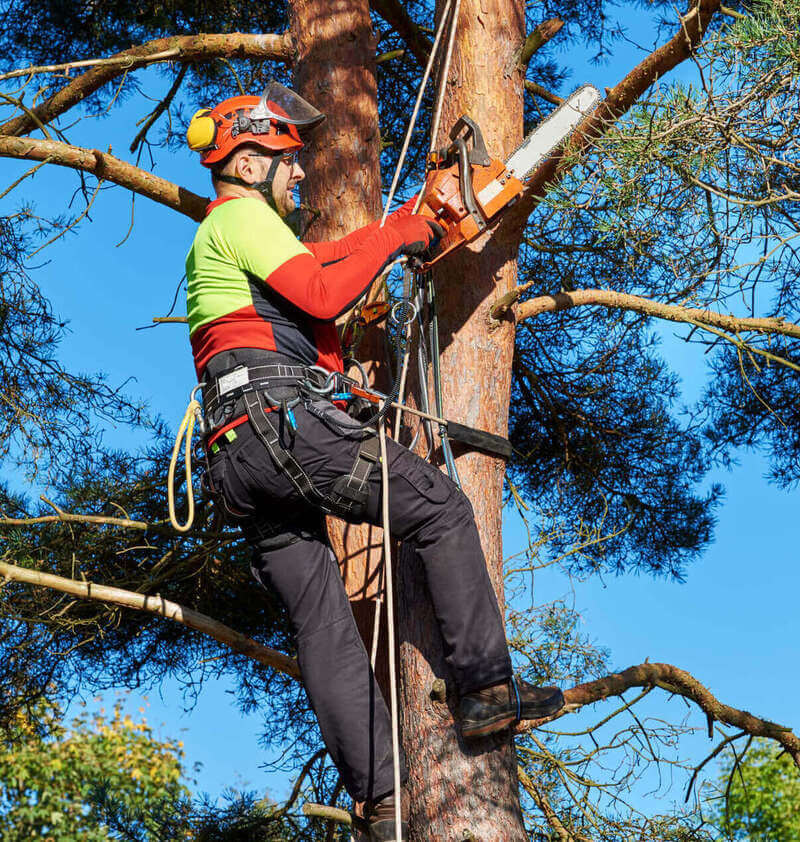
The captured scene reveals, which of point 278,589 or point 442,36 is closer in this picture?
point 278,589

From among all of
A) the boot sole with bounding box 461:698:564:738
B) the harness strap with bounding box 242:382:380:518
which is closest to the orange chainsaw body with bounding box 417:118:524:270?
the harness strap with bounding box 242:382:380:518

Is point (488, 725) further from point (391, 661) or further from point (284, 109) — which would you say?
point (284, 109)

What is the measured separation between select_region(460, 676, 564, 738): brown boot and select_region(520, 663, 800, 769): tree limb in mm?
802

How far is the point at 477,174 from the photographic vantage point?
3.30 meters

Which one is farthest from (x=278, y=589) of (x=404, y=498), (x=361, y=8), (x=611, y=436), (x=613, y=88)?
(x=611, y=436)

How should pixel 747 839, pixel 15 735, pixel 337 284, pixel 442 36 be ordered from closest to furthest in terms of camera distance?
1. pixel 337 284
2. pixel 442 36
3. pixel 747 839
4. pixel 15 735

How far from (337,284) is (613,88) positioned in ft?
4.47

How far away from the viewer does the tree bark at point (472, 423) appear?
2.96 meters

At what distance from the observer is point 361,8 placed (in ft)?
14.5

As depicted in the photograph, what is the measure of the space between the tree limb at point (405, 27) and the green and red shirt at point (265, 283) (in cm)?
260

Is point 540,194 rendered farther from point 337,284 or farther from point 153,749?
point 153,749

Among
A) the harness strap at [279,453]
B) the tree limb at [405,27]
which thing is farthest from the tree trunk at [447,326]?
the tree limb at [405,27]

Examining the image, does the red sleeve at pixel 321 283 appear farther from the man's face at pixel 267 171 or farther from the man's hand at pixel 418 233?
the man's face at pixel 267 171

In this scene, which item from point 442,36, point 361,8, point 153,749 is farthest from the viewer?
point 153,749
